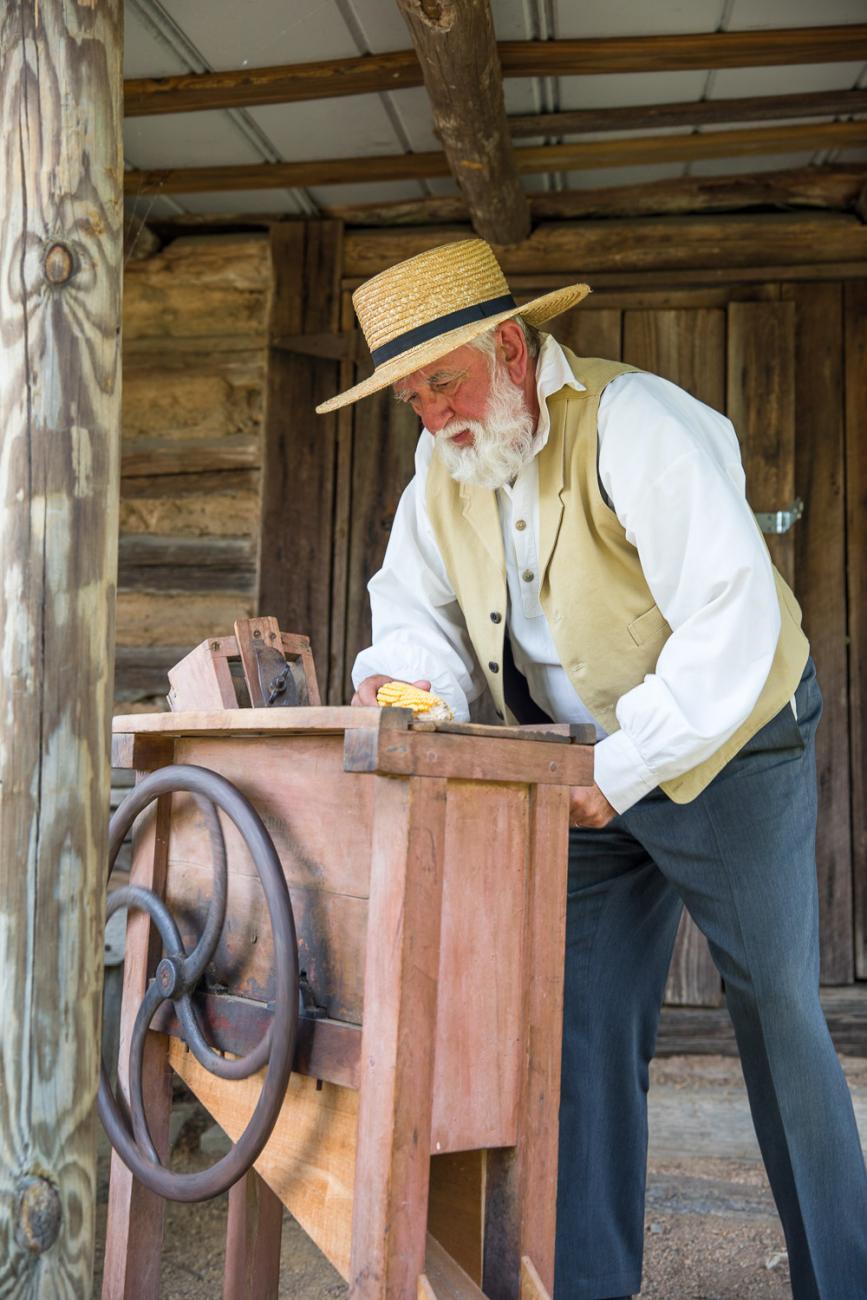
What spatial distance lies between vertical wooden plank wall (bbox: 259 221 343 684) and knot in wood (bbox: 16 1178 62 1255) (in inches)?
100

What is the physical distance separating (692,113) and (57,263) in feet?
7.55

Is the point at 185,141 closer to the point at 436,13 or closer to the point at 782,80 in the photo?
the point at 436,13

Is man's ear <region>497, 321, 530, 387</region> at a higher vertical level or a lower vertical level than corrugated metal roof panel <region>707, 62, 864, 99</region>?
lower

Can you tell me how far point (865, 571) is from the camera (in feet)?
13.2

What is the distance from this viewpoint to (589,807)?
6.59 ft

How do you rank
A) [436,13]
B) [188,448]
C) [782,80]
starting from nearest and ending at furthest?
[436,13] → [782,80] → [188,448]

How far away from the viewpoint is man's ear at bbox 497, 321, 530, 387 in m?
2.38

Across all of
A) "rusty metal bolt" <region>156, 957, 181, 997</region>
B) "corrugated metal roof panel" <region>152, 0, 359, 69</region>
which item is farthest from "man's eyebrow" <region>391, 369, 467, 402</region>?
"corrugated metal roof panel" <region>152, 0, 359, 69</region>

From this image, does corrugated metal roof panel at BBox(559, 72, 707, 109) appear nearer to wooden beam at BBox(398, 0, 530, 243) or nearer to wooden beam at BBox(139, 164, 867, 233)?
wooden beam at BBox(398, 0, 530, 243)

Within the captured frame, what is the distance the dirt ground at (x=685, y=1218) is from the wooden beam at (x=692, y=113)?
2.70 metres

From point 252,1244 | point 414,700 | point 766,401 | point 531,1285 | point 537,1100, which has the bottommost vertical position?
point 252,1244

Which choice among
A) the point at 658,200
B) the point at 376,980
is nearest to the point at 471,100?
the point at 658,200

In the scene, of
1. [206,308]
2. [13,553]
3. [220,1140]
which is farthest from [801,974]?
[206,308]

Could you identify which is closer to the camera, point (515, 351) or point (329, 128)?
point (515, 351)
